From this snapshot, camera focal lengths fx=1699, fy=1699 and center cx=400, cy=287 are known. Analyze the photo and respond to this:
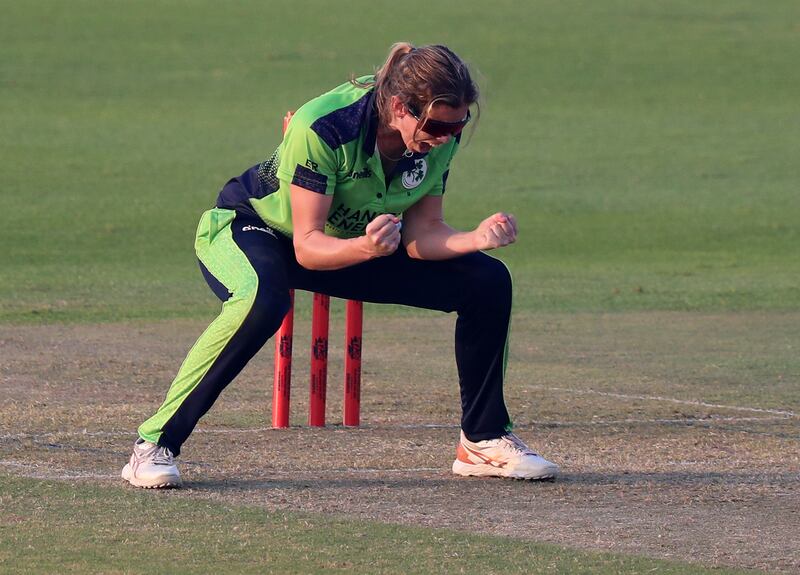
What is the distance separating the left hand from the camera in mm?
6176

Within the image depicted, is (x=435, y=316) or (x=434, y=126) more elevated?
(x=434, y=126)

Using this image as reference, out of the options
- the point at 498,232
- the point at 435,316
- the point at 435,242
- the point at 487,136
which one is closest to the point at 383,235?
the point at 498,232

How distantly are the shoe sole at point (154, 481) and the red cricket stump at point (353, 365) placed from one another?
4.97ft

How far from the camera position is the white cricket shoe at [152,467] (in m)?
6.21

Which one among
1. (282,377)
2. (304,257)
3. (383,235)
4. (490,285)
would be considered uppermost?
(383,235)

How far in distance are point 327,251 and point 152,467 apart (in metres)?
1.02

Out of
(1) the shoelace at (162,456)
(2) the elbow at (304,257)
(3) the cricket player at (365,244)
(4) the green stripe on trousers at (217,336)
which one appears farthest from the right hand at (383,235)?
(1) the shoelace at (162,456)

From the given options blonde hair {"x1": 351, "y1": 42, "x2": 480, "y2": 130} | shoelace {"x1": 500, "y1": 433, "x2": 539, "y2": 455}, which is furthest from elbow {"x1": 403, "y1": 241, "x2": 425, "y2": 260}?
shoelace {"x1": 500, "y1": 433, "x2": 539, "y2": 455}

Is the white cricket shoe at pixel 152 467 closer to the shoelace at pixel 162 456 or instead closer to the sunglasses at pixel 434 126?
the shoelace at pixel 162 456

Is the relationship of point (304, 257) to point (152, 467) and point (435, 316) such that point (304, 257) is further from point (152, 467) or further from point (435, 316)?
point (435, 316)

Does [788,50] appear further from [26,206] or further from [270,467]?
[270,467]

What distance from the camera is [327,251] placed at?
6223 millimetres

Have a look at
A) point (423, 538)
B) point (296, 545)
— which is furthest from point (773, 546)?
point (296, 545)

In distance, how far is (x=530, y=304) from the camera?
43.7 feet
